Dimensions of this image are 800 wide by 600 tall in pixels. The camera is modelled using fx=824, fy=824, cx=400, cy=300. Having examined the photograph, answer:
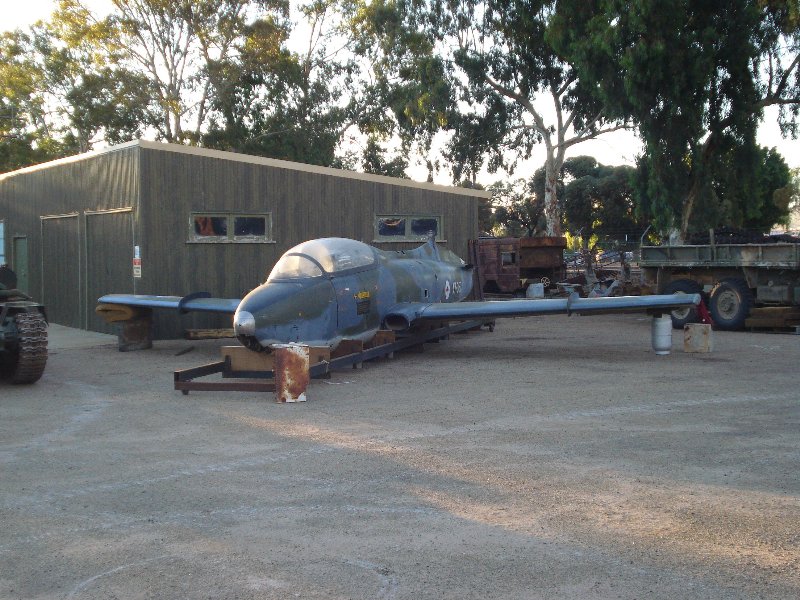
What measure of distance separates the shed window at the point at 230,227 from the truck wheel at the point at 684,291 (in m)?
9.62

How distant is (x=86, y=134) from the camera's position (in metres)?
46.0

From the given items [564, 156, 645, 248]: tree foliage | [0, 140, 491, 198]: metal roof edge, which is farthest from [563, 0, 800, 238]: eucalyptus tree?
[564, 156, 645, 248]: tree foliage

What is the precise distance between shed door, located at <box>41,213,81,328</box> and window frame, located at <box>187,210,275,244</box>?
13.5 feet

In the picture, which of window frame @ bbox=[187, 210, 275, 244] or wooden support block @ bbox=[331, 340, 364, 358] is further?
window frame @ bbox=[187, 210, 275, 244]

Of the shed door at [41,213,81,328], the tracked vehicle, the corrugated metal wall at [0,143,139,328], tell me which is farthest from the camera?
the shed door at [41,213,81,328]

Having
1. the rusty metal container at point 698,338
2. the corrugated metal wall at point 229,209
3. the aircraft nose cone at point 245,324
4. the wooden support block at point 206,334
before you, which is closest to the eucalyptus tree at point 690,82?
the corrugated metal wall at point 229,209

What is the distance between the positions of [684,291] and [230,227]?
10.7 m

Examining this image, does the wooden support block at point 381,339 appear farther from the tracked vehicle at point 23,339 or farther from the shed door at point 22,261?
the shed door at point 22,261

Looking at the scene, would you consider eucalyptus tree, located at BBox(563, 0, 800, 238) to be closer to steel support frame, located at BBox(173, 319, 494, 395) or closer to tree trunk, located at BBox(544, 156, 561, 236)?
tree trunk, located at BBox(544, 156, 561, 236)

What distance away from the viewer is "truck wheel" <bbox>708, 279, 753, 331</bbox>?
60.3ft

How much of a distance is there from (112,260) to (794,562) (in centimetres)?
1605

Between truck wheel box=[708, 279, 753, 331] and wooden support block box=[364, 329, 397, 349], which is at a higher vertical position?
truck wheel box=[708, 279, 753, 331]

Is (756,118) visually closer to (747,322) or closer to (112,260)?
(747,322)

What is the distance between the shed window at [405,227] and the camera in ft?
65.5
